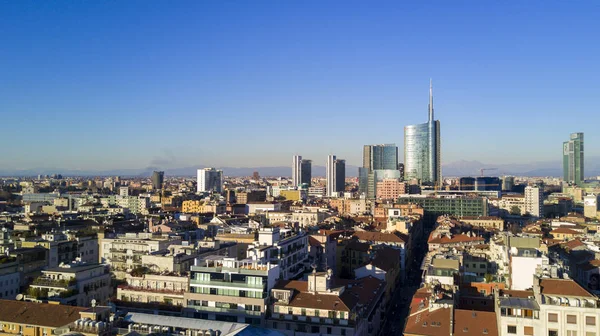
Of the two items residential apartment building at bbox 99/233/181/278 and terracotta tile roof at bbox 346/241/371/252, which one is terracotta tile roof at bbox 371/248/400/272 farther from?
residential apartment building at bbox 99/233/181/278

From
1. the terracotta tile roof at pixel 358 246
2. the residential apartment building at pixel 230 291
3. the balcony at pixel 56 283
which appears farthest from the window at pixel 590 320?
the terracotta tile roof at pixel 358 246

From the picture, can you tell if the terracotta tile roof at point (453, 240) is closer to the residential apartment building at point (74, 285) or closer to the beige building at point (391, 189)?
the residential apartment building at point (74, 285)

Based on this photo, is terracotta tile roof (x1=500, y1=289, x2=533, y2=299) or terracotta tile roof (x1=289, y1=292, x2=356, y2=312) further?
terracotta tile roof (x1=500, y1=289, x2=533, y2=299)

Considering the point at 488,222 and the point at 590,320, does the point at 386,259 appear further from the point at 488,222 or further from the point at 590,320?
the point at 488,222

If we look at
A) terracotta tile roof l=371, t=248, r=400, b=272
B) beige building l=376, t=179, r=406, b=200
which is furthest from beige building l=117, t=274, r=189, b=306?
beige building l=376, t=179, r=406, b=200

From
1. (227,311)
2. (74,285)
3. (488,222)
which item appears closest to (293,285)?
(227,311)

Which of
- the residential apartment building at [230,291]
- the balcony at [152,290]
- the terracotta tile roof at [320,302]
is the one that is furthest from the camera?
the balcony at [152,290]
